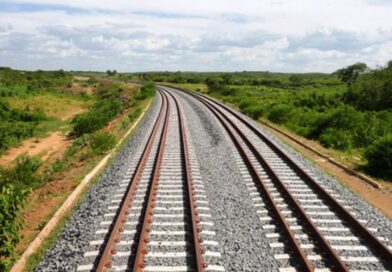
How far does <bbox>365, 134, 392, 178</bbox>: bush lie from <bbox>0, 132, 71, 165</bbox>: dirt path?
1650 cm

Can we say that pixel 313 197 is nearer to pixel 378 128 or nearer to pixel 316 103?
pixel 378 128

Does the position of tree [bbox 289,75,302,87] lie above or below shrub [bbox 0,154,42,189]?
above

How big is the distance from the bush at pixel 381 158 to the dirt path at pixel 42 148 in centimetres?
1650

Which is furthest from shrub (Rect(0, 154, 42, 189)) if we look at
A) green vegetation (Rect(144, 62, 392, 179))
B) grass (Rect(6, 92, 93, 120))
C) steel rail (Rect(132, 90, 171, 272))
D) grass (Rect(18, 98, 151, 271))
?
grass (Rect(6, 92, 93, 120))

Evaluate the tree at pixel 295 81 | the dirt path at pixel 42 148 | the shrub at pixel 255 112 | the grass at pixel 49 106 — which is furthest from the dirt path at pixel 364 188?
the tree at pixel 295 81

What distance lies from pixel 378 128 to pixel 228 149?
910 cm

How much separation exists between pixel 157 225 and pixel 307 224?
3465mm

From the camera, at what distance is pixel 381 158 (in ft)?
47.9

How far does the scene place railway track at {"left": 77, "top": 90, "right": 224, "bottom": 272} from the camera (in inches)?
297

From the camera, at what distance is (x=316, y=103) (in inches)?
1565

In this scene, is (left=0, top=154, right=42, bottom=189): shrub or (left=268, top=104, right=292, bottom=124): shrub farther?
(left=268, top=104, right=292, bottom=124): shrub

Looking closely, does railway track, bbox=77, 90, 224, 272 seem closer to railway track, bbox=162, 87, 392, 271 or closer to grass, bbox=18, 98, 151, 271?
grass, bbox=18, 98, 151, 271

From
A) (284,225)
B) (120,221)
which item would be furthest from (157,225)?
(284,225)

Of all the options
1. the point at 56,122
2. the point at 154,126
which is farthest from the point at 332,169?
the point at 56,122
